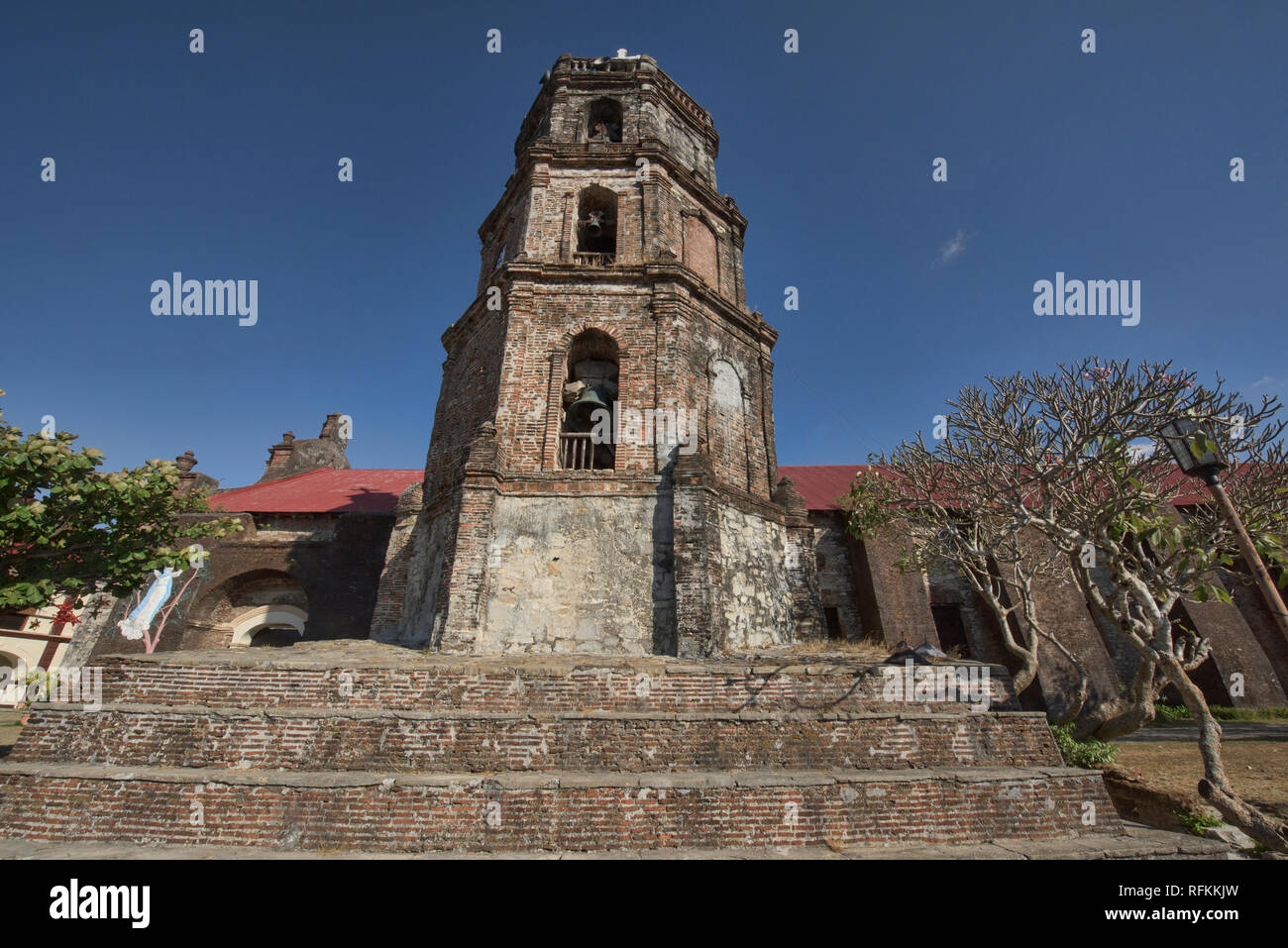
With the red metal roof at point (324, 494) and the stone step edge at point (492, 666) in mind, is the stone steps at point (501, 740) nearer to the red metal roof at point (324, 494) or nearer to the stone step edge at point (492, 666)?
the stone step edge at point (492, 666)

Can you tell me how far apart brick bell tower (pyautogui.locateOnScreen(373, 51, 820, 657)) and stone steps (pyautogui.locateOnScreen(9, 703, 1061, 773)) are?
194 centimetres

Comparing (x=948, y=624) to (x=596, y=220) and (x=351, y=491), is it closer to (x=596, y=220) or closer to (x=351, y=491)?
(x=596, y=220)

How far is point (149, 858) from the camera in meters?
5.01

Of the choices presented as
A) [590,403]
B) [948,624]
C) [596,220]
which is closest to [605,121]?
[596,220]

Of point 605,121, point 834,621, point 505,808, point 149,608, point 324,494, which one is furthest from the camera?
point 324,494

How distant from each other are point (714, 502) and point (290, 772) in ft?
22.4

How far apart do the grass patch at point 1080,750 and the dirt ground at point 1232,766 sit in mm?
548

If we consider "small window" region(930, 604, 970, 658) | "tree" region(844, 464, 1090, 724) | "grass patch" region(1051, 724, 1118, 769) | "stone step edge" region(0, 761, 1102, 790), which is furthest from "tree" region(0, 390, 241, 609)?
"small window" region(930, 604, 970, 658)

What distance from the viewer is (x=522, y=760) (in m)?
6.05

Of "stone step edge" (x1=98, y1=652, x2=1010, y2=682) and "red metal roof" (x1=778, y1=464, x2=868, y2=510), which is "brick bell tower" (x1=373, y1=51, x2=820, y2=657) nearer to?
"stone step edge" (x1=98, y1=652, x2=1010, y2=682)

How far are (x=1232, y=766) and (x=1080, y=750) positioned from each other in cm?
499

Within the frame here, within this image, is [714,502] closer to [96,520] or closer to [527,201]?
[527,201]

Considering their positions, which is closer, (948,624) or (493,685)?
(493,685)
